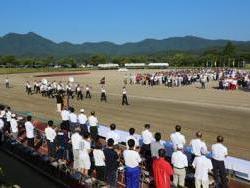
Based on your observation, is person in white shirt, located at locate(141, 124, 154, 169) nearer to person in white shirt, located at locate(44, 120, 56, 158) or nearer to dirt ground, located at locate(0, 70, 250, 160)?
person in white shirt, located at locate(44, 120, 56, 158)

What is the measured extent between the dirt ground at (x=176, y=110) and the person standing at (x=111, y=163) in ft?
23.1

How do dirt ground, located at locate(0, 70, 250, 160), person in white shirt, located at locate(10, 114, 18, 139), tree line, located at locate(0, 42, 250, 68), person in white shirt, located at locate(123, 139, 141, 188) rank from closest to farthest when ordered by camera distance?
person in white shirt, located at locate(123, 139, 141, 188) → person in white shirt, located at locate(10, 114, 18, 139) → dirt ground, located at locate(0, 70, 250, 160) → tree line, located at locate(0, 42, 250, 68)

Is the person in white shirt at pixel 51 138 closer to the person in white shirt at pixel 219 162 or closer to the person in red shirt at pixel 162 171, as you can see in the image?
the person in red shirt at pixel 162 171

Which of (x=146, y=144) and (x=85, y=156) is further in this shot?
(x=146, y=144)

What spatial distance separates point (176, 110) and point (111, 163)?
21.1m

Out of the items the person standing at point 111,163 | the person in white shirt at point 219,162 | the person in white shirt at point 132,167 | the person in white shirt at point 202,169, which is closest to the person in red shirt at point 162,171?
the person in white shirt at point 132,167

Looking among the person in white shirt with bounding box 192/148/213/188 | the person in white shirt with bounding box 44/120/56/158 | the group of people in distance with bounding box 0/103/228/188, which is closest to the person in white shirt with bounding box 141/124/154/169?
the group of people in distance with bounding box 0/103/228/188

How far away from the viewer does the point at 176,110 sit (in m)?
34.2

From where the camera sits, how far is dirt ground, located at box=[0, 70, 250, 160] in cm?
2491

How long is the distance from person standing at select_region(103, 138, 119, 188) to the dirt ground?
705 centimetres

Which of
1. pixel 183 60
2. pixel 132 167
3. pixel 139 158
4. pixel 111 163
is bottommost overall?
pixel 183 60

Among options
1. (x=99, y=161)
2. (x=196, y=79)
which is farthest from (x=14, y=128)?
(x=196, y=79)

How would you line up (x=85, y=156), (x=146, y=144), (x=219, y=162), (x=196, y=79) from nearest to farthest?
(x=219, y=162)
(x=85, y=156)
(x=146, y=144)
(x=196, y=79)

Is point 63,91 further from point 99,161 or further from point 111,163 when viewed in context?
point 111,163
